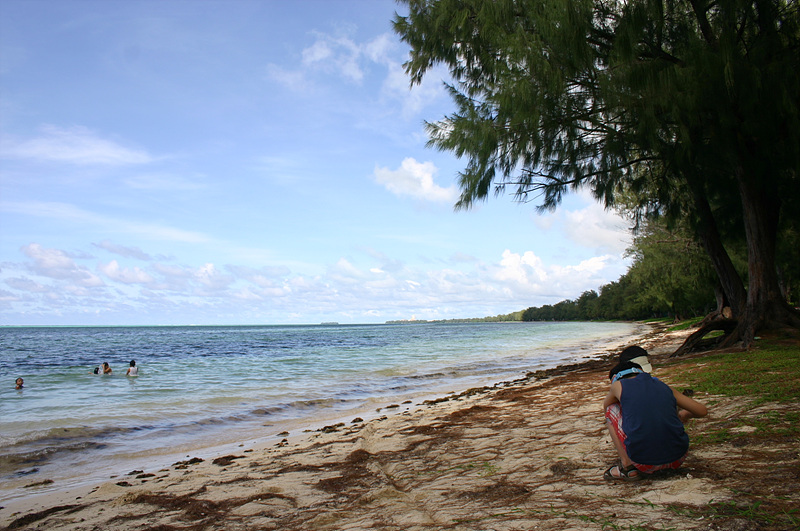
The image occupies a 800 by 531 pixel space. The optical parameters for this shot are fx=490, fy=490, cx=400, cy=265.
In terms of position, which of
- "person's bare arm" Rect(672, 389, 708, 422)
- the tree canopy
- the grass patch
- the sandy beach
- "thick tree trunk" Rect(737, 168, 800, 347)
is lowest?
the sandy beach

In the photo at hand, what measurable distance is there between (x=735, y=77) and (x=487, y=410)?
6897mm

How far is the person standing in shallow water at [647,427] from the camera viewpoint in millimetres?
3432

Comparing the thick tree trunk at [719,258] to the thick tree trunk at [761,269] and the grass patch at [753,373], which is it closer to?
Result: the thick tree trunk at [761,269]

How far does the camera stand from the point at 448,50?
10.8 m

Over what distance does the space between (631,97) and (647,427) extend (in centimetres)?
656

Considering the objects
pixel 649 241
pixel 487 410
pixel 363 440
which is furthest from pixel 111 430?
pixel 649 241

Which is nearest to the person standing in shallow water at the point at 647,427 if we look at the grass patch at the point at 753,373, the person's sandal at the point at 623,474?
the person's sandal at the point at 623,474

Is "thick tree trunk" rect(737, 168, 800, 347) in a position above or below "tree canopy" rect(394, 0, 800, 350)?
below

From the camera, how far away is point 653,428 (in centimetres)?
343

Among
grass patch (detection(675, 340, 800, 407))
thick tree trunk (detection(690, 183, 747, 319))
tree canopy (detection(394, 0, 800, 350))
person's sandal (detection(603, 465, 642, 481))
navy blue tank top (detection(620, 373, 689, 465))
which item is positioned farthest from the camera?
thick tree trunk (detection(690, 183, 747, 319))

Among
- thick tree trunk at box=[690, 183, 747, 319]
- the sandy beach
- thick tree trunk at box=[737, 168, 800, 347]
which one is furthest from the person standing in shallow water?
thick tree trunk at box=[690, 183, 747, 319]

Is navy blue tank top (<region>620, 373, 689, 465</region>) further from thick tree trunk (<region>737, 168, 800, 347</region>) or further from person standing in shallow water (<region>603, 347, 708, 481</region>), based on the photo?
thick tree trunk (<region>737, 168, 800, 347</region>)

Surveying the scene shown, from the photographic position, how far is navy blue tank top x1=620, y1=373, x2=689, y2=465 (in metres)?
3.43

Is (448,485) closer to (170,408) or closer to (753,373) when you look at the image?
(753,373)
